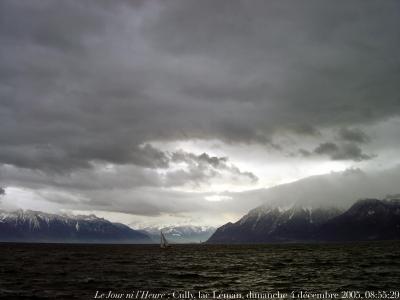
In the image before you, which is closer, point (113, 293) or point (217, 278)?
point (113, 293)

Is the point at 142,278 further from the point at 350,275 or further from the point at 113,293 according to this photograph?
the point at 350,275

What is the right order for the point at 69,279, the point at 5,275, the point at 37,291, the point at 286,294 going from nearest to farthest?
the point at 286,294 < the point at 37,291 < the point at 69,279 < the point at 5,275

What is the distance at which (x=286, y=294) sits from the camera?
195 ft

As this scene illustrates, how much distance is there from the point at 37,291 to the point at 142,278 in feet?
74.4

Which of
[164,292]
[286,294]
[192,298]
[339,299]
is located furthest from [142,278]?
[339,299]

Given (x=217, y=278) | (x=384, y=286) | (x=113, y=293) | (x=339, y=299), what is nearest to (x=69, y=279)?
(x=113, y=293)

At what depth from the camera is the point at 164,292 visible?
206 ft

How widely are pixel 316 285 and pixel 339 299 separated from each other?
13519 millimetres

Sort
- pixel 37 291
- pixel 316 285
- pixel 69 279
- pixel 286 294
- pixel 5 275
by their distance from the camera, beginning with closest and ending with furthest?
pixel 286 294
pixel 37 291
pixel 316 285
pixel 69 279
pixel 5 275

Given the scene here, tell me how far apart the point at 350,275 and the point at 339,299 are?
99.8 ft

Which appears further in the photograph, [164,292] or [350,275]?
[350,275]

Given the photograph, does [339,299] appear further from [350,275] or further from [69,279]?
[69,279]

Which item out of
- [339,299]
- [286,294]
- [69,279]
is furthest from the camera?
[69,279]

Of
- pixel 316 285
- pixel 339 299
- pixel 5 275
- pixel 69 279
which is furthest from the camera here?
pixel 5 275
